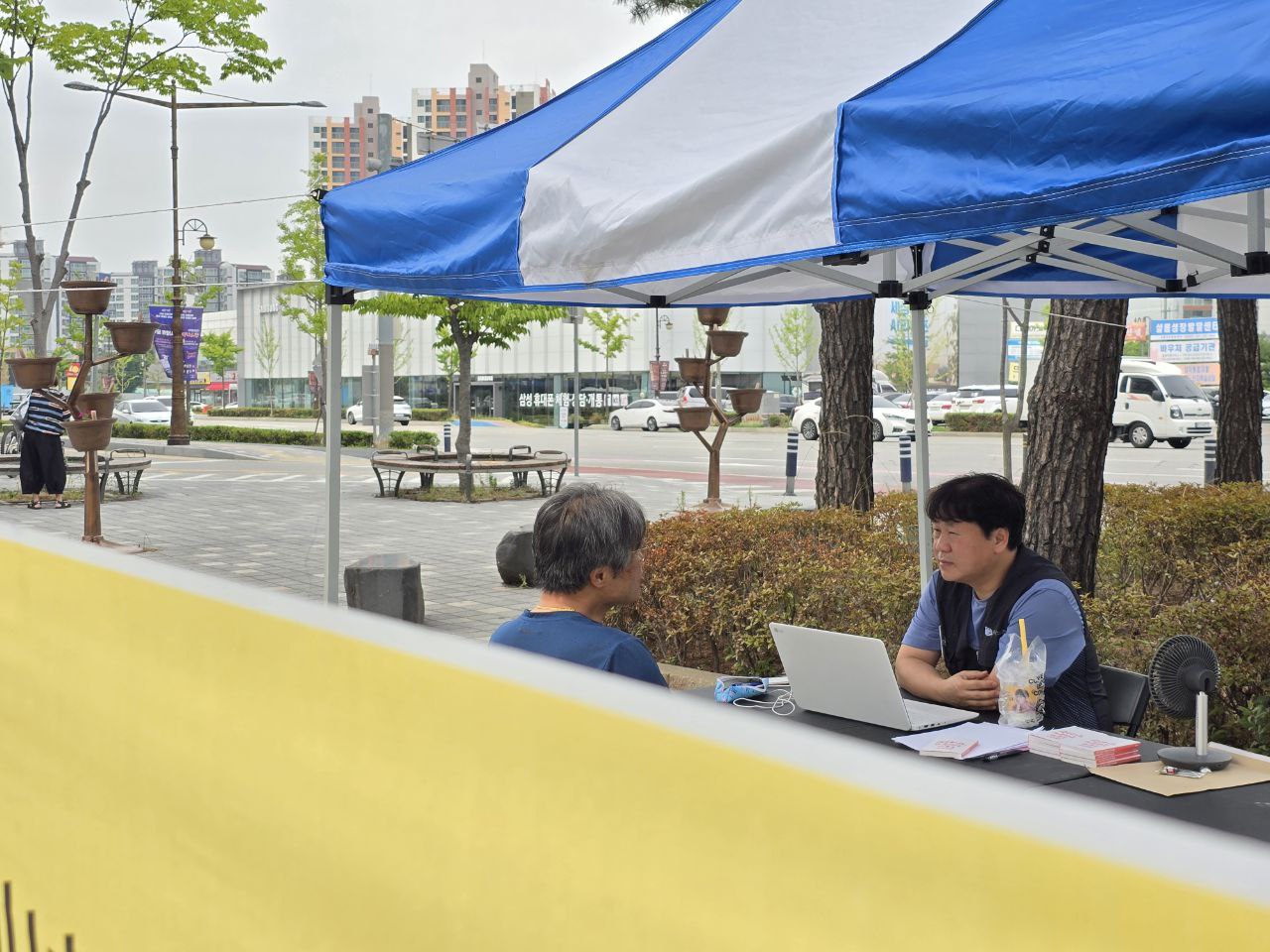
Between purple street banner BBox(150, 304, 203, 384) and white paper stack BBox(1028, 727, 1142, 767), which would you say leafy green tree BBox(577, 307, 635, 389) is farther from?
white paper stack BBox(1028, 727, 1142, 767)

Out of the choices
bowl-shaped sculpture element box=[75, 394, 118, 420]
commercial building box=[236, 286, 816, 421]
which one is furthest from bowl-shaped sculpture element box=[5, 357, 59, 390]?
commercial building box=[236, 286, 816, 421]

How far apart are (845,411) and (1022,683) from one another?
6.74 meters

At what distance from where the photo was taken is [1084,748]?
3240 millimetres

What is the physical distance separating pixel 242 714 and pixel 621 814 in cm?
88

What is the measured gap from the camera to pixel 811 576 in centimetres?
652

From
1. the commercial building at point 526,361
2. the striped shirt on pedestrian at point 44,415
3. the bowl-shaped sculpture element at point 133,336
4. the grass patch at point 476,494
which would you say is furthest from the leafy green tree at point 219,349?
the bowl-shaped sculpture element at point 133,336

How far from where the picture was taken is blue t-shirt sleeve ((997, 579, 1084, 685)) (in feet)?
12.8

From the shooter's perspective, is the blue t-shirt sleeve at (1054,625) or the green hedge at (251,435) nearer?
the blue t-shirt sleeve at (1054,625)

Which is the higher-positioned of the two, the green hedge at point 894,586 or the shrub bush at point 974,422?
the shrub bush at point 974,422

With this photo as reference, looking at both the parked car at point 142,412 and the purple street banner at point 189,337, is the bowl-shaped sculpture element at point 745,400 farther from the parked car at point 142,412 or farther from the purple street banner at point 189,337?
the parked car at point 142,412

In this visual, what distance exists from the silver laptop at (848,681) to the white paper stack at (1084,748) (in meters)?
0.38

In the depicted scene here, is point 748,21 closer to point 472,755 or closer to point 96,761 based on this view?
point 96,761

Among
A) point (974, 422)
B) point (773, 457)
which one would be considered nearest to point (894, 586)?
point (773, 457)

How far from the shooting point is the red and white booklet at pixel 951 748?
10.9 feet
